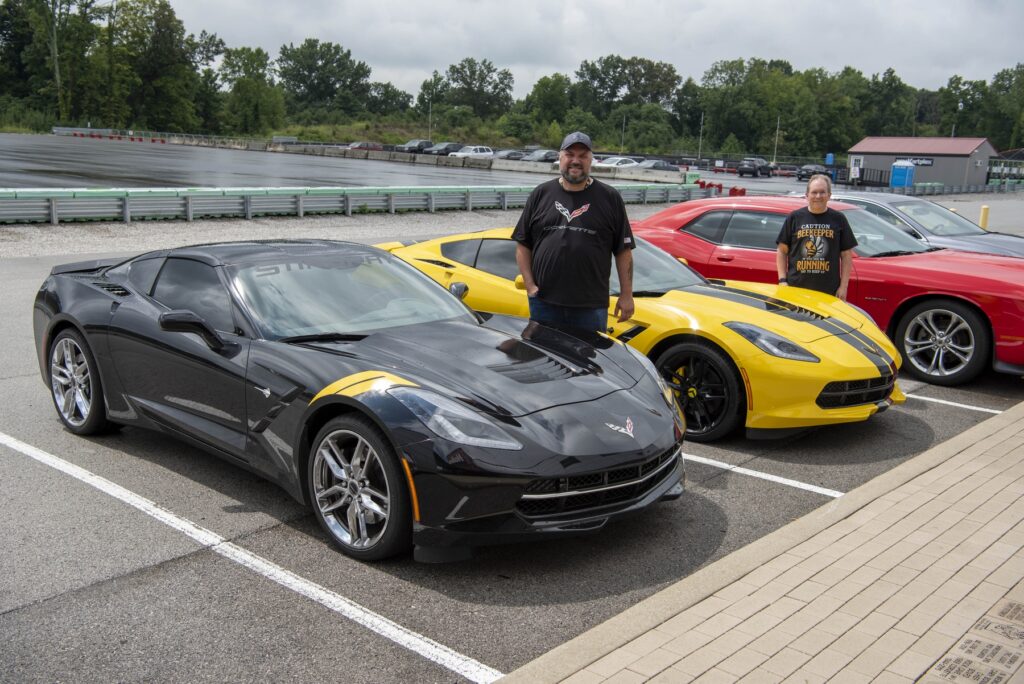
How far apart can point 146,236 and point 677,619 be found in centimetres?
1627

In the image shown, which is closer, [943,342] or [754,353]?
[754,353]

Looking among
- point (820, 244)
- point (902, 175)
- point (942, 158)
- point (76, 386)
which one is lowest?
point (76, 386)

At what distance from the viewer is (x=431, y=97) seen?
16800 cm

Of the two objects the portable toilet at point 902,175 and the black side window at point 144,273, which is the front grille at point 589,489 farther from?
the portable toilet at point 902,175

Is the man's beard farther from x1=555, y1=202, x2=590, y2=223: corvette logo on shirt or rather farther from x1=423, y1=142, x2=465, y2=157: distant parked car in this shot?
x1=423, y1=142, x2=465, y2=157: distant parked car

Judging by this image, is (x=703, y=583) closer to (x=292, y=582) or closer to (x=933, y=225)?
(x=292, y=582)

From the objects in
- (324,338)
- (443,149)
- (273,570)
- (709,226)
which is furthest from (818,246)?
(443,149)

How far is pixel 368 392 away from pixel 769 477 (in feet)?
8.83

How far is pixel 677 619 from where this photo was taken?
12.0ft

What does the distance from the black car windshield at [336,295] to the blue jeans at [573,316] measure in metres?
0.63

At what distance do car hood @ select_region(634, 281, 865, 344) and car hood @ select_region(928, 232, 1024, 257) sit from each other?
4.25 m

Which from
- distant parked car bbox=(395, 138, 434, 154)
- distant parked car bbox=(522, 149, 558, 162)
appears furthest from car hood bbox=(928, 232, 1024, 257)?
distant parked car bbox=(395, 138, 434, 154)

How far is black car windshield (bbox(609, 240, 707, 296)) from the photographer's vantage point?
703 centimetres

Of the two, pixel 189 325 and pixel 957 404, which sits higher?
pixel 189 325
